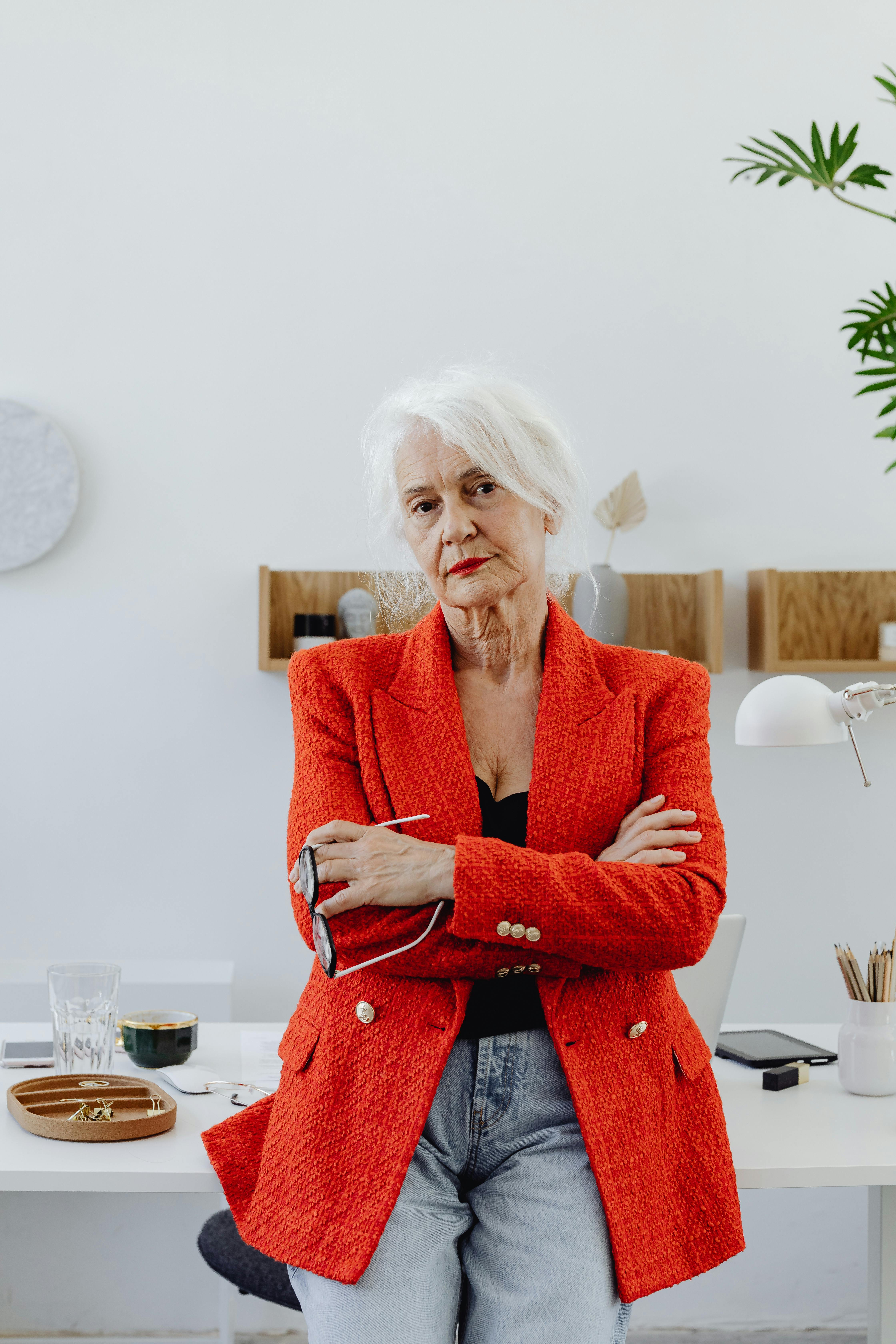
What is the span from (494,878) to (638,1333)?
6.69 ft

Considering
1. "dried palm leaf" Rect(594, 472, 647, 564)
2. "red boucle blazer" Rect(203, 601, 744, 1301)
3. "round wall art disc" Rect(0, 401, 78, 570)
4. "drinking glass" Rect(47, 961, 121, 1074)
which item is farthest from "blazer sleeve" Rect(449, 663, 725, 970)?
"round wall art disc" Rect(0, 401, 78, 570)

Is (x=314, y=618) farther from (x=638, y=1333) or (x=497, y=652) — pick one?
(x=638, y=1333)

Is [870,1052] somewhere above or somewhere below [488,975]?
below

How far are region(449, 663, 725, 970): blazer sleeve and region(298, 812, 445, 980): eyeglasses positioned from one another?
0.05 m

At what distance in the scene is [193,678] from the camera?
9.63ft

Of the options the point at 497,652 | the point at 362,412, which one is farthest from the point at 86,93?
the point at 497,652

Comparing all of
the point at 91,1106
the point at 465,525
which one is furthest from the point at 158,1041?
the point at 465,525

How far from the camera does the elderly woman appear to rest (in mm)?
1266

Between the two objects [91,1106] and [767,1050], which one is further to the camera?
[767,1050]

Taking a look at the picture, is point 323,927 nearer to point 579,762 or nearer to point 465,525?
Result: point 579,762

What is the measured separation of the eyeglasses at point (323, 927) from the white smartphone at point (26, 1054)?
625 mm

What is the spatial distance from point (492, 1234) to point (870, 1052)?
69 cm

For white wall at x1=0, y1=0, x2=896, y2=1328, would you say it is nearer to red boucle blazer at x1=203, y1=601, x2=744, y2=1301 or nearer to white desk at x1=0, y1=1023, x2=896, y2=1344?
white desk at x1=0, y1=1023, x2=896, y2=1344

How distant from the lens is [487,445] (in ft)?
4.96
